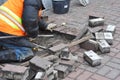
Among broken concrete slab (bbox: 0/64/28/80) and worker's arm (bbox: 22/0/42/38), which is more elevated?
worker's arm (bbox: 22/0/42/38)

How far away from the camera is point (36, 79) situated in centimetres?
446

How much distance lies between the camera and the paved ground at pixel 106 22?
491 cm

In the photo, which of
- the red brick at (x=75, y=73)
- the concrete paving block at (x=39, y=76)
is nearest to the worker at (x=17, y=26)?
the concrete paving block at (x=39, y=76)

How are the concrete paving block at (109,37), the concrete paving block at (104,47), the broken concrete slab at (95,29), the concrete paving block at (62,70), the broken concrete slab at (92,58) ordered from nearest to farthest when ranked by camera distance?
the concrete paving block at (62,70)
the broken concrete slab at (92,58)
the concrete paving block at (104,47)
the concrete paving block at (109,37)
the broken concrete slab at (95,29)

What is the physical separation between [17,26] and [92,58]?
4.93 feet

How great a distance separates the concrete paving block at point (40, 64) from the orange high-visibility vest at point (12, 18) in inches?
29.1

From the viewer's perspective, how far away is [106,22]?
23.1 feet

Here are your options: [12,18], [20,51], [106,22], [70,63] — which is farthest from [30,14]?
[106,22]

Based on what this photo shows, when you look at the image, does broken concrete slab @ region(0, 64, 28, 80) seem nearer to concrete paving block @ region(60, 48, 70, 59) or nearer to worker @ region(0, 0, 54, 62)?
worker @ region(0, 0, 54, 62)

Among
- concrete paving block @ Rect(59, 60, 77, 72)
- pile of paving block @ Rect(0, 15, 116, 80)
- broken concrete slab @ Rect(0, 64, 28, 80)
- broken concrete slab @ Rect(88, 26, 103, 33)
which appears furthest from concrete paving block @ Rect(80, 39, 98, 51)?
broken concrete slab @ Rect(0, 64, 28, 80)

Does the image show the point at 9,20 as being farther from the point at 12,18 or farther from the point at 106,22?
the point at 106,22

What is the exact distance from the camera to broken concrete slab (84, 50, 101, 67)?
5.09 m

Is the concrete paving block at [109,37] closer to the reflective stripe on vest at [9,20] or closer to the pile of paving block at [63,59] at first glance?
the pile of paving block at [63,59]

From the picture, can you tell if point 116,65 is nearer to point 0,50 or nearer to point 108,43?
point 108,43
